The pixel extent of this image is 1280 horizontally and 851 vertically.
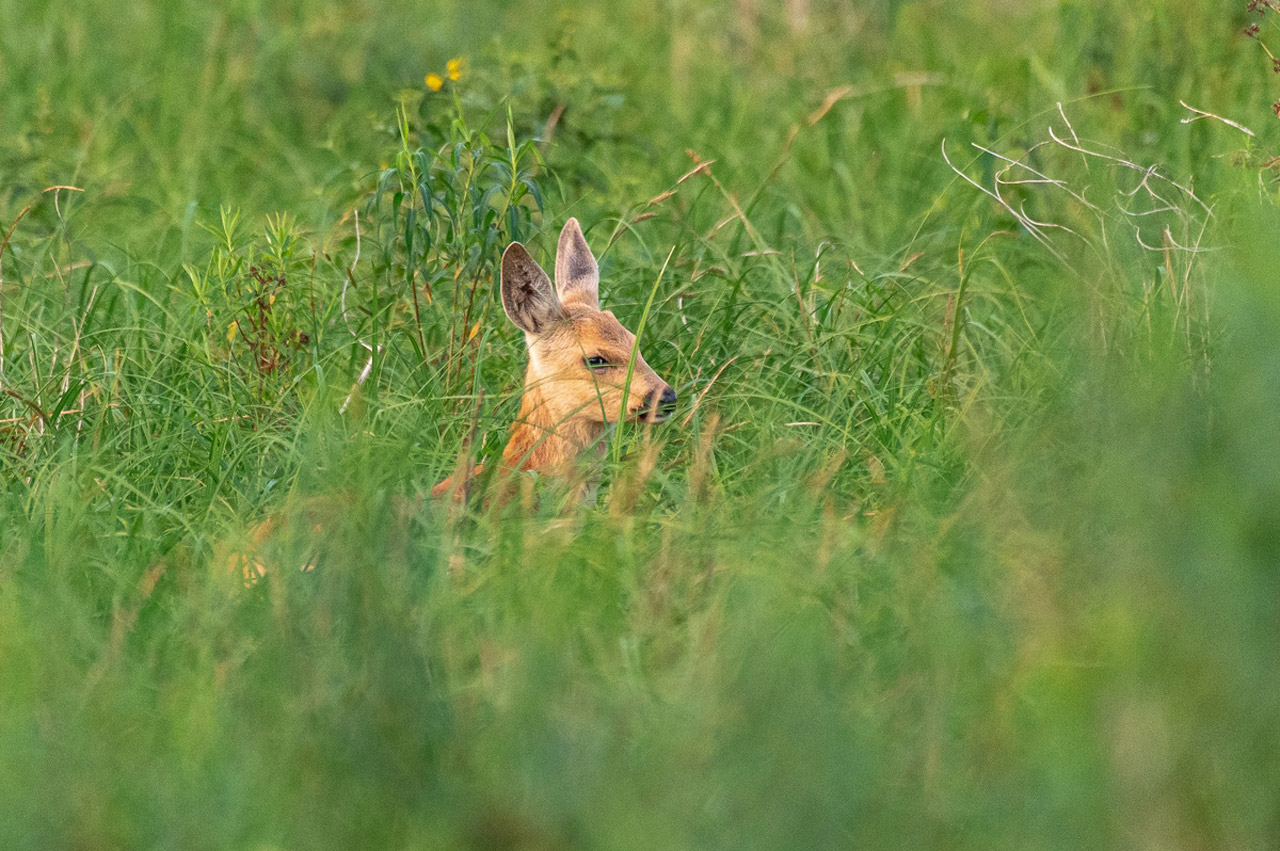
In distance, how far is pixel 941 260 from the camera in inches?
216

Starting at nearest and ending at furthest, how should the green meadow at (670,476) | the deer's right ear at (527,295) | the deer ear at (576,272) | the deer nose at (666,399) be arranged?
1. the green meadow at (670,476)
2. the deer nose at (666,399)
3. the deer's right ear at (527,295)
4. the deer ear at (576,272)

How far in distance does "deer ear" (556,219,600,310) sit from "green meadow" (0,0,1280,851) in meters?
0.09

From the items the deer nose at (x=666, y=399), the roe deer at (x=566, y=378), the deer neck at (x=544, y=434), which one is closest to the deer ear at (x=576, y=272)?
the roe deer at (x=566, y=378)

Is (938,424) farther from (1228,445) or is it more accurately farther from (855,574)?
(1228,445)

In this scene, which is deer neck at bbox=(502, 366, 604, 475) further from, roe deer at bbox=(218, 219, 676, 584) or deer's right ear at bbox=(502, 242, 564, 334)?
deer's right ear at bbox=(502, 242, 564, 334)

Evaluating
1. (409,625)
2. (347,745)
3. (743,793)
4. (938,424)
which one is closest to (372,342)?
(938,424)

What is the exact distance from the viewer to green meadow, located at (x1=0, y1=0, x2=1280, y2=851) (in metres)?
2.25

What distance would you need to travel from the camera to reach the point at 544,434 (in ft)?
13.6

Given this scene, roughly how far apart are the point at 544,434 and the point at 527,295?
401 mm

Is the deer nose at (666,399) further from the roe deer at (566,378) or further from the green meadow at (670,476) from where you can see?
the green meadow at (670,476)

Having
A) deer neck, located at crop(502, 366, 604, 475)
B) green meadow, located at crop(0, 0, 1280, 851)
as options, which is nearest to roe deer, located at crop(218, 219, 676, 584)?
deer neck, located at crop(502, 366, 604, 475)

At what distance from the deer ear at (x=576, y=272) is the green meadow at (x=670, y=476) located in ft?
0.31

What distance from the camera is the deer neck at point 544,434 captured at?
166 inches

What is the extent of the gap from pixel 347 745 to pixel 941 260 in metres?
3.45
